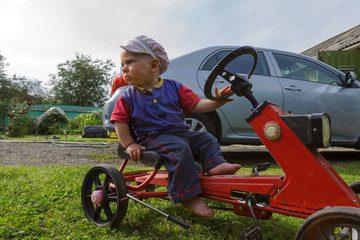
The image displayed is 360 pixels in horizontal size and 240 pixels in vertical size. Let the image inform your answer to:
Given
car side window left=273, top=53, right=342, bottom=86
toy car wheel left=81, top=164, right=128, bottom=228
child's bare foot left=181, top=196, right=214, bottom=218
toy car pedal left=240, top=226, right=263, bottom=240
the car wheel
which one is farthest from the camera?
car side window left=273, top=53, right=342, bottom=86

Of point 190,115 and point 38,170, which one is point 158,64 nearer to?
point 190,115

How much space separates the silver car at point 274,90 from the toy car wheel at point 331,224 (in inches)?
102

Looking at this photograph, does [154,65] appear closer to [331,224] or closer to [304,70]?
[331,224]

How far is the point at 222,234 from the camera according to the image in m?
1.64

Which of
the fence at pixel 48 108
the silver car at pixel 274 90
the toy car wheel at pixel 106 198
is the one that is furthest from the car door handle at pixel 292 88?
the fence at pixel 48 108

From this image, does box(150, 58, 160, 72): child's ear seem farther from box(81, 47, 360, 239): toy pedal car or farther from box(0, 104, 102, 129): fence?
box(0, 104, 102, 129): fence

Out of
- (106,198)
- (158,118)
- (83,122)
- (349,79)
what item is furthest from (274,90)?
(83,122)

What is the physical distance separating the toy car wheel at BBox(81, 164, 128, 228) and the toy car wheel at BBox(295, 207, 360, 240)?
1022mm

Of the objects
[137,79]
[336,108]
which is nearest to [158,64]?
[137,79]

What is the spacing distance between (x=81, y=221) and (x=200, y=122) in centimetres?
223

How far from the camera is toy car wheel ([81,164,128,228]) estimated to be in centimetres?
167

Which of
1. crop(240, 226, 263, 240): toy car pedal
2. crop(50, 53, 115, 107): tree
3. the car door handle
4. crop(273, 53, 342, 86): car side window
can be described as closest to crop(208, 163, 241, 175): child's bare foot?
crop(240, 226, 263, 240): toy car pedal

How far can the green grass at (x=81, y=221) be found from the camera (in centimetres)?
163

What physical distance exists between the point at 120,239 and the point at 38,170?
2103 mm
